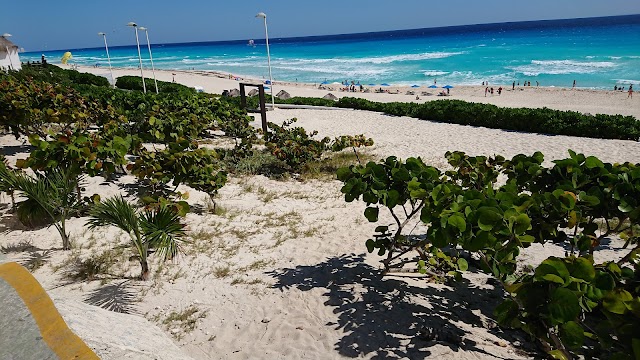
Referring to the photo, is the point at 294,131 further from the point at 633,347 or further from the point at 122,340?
the point at 633,347

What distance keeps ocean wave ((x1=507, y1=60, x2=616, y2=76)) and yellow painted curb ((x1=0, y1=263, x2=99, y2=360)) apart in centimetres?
5393

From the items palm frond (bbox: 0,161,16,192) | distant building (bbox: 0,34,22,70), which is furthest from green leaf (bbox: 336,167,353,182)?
distant building (bbox: 0,34,22,70)

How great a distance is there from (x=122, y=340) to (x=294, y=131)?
388 inches

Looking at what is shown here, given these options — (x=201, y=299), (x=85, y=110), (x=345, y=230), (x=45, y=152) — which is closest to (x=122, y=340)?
A: (x=201, y=299)

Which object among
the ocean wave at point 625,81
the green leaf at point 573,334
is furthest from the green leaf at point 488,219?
the ocean wave at point 625,81

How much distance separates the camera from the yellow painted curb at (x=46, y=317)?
6.35ft

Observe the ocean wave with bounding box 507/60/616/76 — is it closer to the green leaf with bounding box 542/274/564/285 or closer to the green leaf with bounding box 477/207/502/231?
the green leaf with bounding box 477/207/502/231

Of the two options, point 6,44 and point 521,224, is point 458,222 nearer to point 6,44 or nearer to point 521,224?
point 521,224

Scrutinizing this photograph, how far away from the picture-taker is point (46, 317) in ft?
7.11

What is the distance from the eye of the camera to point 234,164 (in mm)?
11125

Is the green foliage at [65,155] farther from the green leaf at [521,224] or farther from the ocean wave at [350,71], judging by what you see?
the ocean wave at [350,71]

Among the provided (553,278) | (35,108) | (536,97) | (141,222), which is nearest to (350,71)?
(536,97)

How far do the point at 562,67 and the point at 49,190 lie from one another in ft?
193

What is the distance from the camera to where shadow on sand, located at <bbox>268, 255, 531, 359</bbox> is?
4.07 metres
